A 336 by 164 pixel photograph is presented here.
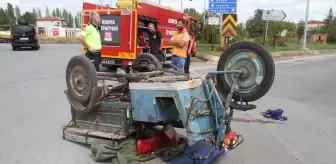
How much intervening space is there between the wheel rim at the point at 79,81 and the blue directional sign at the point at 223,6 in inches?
543

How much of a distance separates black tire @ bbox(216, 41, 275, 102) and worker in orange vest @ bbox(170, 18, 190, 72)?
11.6 feet

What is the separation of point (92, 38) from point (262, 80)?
336 centimetres

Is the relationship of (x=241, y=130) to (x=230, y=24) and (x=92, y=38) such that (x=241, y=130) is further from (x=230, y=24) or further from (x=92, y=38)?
(x=230, y=24)

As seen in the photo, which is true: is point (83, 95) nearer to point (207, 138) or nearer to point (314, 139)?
point (207, 138)

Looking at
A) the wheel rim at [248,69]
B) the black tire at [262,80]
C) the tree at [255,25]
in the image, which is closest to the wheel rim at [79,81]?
the black tire at [262,80]

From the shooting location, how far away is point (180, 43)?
8391 mm

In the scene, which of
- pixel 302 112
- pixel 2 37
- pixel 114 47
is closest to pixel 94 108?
pixel 302 112

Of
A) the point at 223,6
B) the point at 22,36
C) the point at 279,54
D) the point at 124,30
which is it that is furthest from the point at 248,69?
the point at 22,36

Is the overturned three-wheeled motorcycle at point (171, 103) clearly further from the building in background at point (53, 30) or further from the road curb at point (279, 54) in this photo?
the building in background at point (53, 30)

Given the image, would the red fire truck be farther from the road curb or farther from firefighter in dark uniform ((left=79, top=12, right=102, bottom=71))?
firefighter in dark uniform ((left=79, top=12, right=102, bottom=71))

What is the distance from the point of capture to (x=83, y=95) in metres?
4.80

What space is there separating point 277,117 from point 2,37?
4488 centimetres

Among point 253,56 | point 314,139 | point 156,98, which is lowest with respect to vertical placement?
point 314,139

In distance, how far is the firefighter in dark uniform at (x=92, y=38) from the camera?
6.34 meters
